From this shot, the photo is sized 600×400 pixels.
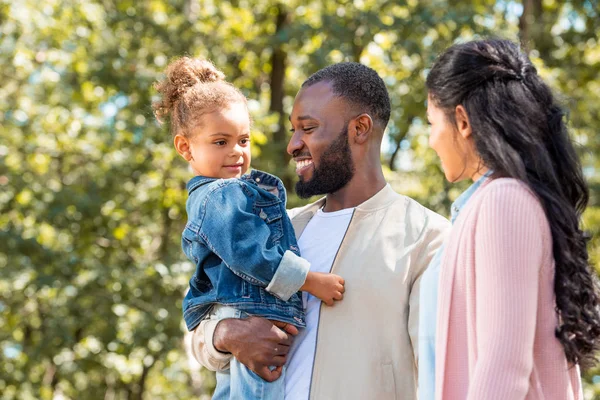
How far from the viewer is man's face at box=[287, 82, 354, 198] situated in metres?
3.07

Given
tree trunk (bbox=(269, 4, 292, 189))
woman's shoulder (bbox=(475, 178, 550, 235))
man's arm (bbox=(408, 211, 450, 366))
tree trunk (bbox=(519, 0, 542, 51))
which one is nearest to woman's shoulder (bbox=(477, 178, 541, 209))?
woman's shoulder (bbox=(475, 178, 550, 235))

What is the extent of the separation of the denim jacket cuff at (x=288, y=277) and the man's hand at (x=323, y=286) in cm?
3

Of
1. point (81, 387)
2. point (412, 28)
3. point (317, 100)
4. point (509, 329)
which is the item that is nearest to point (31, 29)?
point (412, 28)

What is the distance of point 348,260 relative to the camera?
114 inches

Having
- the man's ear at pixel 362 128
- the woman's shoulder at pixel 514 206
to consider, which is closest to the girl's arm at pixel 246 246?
the man's ear at pixel 362 128

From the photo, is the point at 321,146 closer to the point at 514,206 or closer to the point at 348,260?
the point at 348,260

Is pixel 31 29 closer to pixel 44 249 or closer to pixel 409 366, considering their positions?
pixel 44 249

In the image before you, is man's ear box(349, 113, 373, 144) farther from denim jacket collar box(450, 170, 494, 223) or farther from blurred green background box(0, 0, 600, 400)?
blurred green background box(0, 0, 600, 400)

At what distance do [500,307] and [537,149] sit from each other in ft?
1.36

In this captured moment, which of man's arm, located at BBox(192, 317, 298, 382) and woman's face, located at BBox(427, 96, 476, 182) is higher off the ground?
woman's face, located at BBox(427, 96, 476, 182)

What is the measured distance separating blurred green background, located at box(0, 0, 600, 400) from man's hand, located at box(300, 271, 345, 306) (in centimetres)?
509

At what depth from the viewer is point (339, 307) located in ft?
9.25

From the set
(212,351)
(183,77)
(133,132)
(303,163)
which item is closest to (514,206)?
(303,163)

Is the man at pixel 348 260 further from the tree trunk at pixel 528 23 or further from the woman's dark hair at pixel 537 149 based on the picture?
the tree trunk at pixel 528 23
